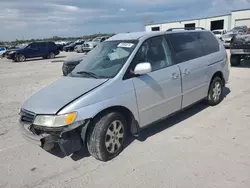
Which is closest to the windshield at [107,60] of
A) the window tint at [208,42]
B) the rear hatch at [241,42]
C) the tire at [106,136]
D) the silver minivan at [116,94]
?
the silver minivan at [116,94]

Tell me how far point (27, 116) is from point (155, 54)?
7.58ft

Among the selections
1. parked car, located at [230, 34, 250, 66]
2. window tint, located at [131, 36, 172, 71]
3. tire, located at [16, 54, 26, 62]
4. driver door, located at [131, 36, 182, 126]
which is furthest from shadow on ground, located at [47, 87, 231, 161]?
tire, located at [16, 54, 26, 62]

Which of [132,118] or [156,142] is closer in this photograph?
[132,118]

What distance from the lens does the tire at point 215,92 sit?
539 cm

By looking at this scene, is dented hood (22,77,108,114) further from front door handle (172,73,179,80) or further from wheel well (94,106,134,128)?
front door handle (172,73,179,80)

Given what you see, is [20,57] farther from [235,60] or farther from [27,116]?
[27,116]

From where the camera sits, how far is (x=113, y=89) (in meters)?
3.38

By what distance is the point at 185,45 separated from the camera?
4.70 metres

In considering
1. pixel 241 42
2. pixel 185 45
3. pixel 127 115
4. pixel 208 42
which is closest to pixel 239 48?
pixel 241 42

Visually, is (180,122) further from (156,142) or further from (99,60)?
(99,60)

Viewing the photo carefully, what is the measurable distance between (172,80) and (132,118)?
3.59ft

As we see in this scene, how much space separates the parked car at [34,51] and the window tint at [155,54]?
859 inches

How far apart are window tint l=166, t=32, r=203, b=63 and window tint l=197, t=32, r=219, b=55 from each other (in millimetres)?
184

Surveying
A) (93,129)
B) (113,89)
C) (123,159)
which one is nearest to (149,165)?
(123,159)
